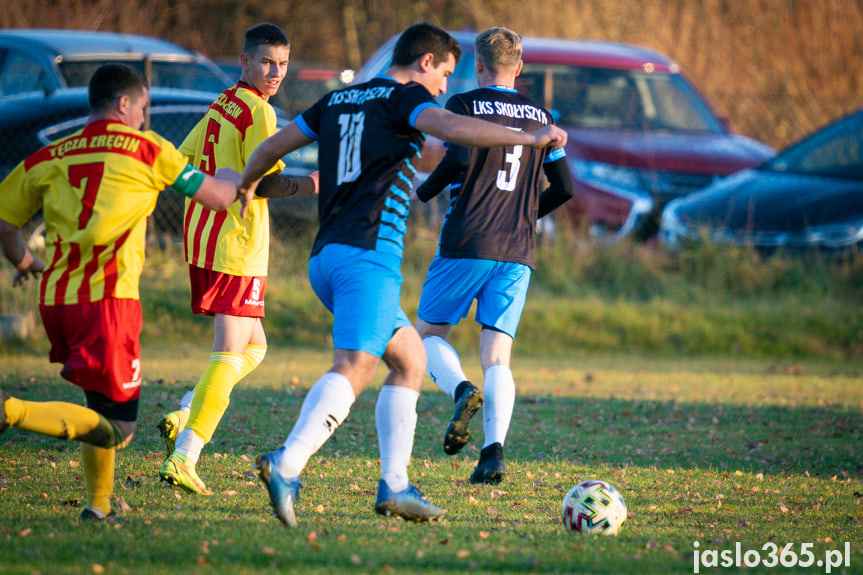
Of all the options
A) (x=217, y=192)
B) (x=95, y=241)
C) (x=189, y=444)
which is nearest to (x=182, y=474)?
(x=189, y=444)

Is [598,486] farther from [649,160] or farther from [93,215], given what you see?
[649,160]

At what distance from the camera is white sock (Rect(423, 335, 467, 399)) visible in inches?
205

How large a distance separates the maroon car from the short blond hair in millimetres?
6219

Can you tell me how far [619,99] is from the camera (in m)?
12.4

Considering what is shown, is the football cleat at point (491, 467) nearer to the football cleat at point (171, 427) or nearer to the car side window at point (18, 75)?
the football cleat at point (171, 427)

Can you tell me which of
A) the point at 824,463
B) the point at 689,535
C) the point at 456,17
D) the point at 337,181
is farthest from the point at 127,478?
the point at 456,17

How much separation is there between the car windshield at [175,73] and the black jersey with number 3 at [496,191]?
6.90m

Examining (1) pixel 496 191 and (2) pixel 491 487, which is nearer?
(2) pixel 491 487

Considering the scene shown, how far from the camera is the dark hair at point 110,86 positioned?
3986 mm

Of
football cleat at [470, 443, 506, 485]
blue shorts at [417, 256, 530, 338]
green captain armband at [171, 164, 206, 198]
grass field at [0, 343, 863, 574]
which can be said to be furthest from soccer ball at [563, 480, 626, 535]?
green captain armband at [171, 164, 206, 198]

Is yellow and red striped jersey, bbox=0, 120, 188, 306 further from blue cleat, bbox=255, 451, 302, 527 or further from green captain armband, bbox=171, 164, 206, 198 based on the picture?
blue cleat, bbox=255, 451, 302, 527

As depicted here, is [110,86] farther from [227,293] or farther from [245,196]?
[227,293]

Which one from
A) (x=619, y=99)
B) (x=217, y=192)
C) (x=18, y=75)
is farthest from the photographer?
(x=619, y=99)

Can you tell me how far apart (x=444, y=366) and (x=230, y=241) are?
4.38 ft
